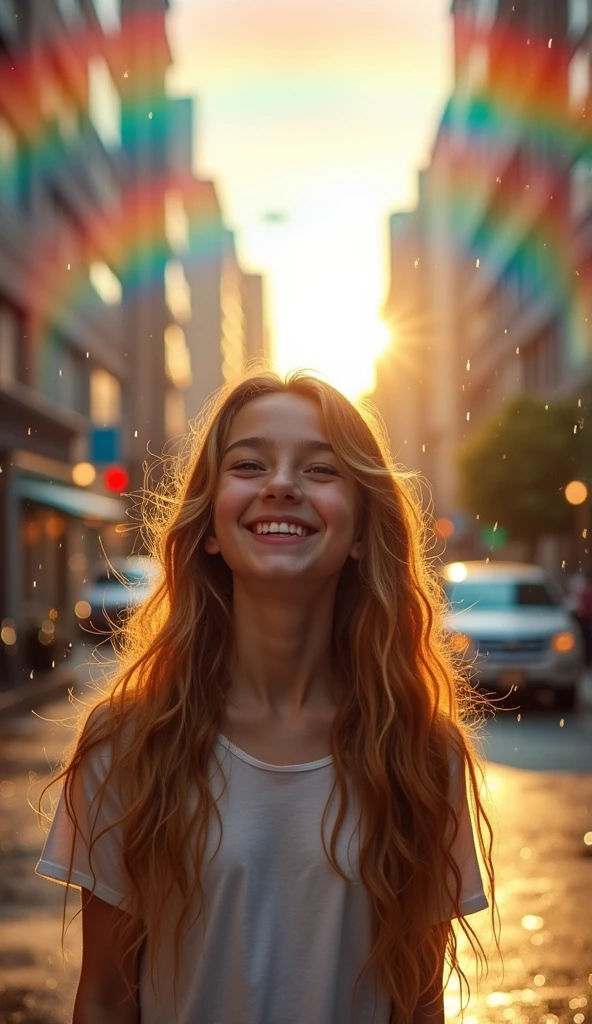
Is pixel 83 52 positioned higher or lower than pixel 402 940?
higher

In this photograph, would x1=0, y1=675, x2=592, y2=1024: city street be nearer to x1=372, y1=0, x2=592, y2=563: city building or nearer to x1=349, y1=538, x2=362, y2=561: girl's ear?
x1=349, y1=538, x2=362, y2=561: girl's ear

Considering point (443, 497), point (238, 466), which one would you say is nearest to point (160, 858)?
point (238, 466)

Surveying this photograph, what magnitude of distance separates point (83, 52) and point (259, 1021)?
111 ft

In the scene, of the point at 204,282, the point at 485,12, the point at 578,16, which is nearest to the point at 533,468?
the point at 578,16

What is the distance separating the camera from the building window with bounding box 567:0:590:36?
36.1 meters

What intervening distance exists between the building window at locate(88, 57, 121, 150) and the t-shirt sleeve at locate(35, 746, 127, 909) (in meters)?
34.5

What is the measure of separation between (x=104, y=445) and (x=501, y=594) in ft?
31.1

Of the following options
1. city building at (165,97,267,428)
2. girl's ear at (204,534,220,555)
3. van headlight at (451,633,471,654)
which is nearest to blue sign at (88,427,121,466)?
van headlight at (451,633,471,654)

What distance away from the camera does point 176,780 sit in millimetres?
2395

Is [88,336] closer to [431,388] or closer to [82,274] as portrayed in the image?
[82,274]

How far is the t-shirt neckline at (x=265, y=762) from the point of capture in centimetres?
238

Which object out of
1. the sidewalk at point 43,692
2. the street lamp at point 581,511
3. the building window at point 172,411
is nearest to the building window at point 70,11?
the street lamp at point 581,511

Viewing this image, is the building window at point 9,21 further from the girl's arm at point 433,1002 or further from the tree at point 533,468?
the girl's arm at point 433,1002

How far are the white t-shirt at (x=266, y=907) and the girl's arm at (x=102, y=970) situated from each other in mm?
41
